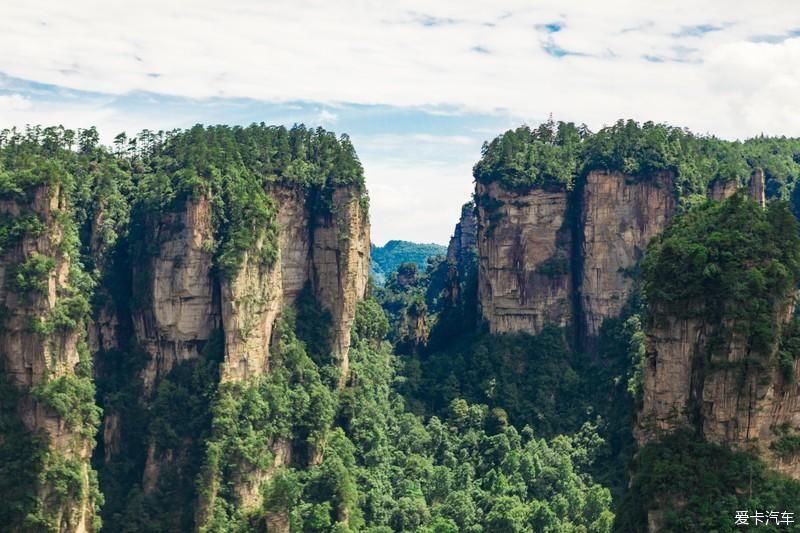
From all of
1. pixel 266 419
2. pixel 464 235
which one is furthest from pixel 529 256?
pixel 464 235

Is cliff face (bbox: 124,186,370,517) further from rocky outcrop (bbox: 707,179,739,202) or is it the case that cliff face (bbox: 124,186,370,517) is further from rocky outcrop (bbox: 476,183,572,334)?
rocky outcrop (bbox: 707,179,739,202)

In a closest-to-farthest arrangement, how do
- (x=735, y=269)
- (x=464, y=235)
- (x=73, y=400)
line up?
(x=735, y=269) → (x=73, y=400) → (x=464, y=235)

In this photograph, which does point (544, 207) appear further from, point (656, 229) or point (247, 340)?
point (247, 340)

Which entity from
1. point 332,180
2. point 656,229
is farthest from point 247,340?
point 656,229

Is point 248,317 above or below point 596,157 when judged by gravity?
below

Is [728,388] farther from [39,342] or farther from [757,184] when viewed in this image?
[757,184]

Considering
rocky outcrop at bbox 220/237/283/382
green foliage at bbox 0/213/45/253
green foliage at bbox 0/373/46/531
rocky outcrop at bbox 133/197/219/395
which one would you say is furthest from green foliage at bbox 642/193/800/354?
green foliage at bbox 0/373/46/531
